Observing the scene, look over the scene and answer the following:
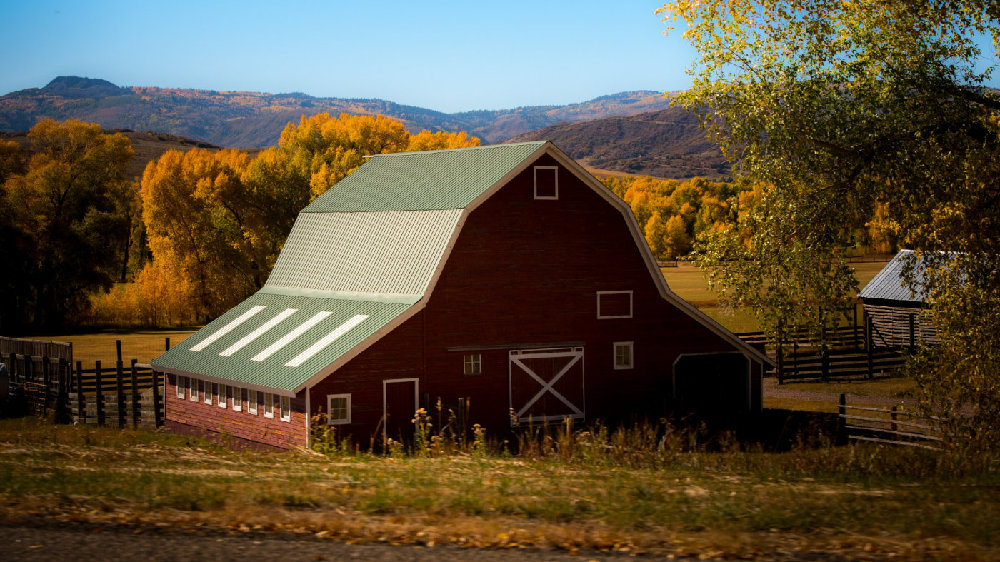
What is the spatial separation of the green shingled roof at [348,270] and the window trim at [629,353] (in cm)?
600

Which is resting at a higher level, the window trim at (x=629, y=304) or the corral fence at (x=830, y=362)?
the window trim at (x=629, y=304)

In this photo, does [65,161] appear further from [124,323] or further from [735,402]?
[735,402]

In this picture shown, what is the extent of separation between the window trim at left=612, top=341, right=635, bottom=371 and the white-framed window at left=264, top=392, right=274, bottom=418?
9789mm

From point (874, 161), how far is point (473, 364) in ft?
41.8

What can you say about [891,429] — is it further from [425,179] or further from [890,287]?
[890,287]

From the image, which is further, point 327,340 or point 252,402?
point 252,402

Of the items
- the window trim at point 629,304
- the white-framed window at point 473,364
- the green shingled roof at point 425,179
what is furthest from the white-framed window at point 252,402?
the window trim at point 629,304

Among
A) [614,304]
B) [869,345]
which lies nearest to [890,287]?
[869,345]

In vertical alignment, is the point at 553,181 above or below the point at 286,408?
above

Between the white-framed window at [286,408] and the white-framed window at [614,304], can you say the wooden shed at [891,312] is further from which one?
the white-framed window at [286,408]

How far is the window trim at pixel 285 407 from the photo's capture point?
26781 millimetres

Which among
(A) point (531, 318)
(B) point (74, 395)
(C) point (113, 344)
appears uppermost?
(A) point (531, 318)

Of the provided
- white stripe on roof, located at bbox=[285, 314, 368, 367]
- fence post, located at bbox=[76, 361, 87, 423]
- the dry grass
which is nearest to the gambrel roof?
white stripe on roof, located at bbox=[285, 314, 368, 367]

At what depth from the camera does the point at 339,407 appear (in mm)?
26594
